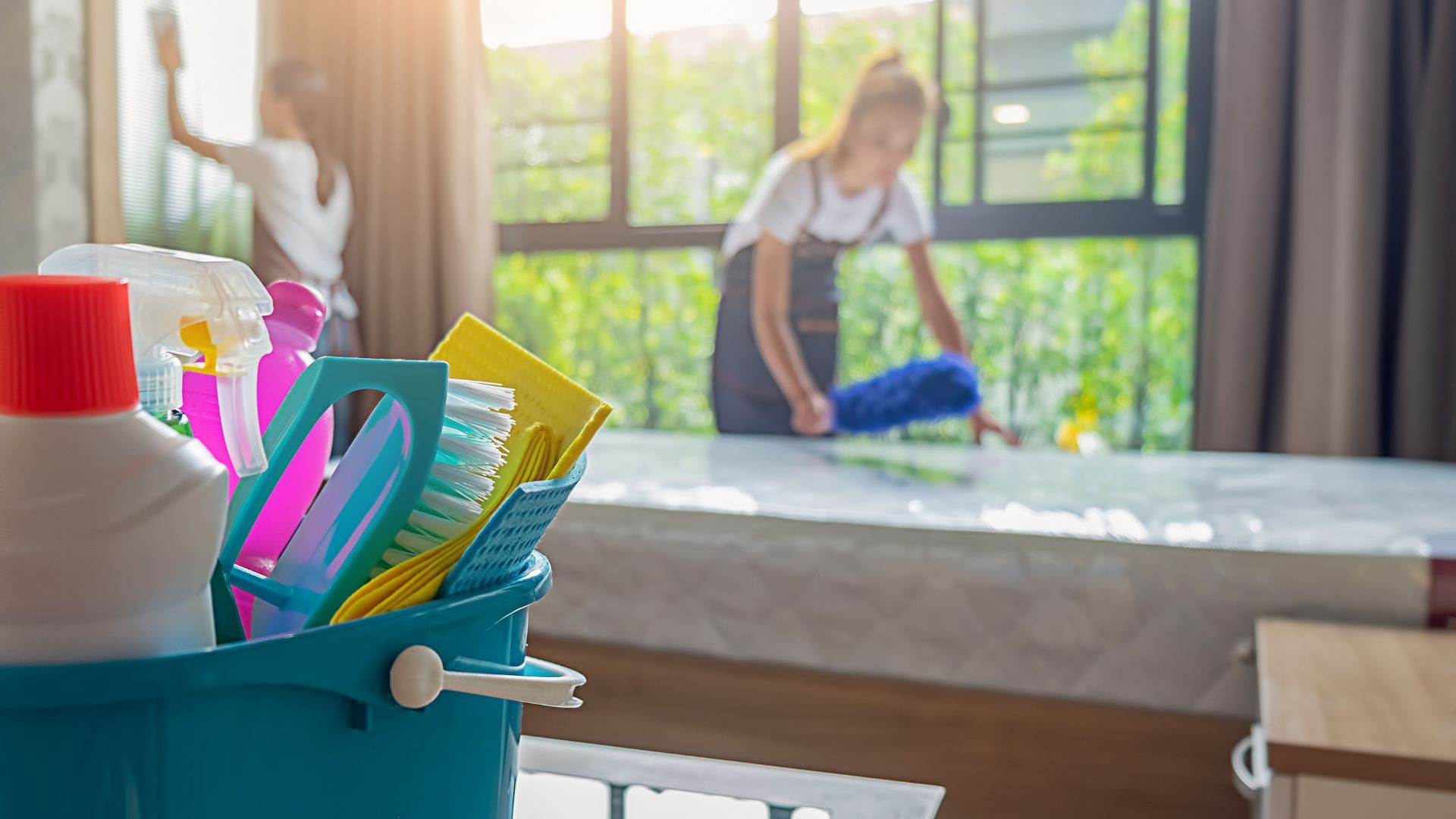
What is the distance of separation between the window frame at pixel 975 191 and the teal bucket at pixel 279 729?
80.3 inches

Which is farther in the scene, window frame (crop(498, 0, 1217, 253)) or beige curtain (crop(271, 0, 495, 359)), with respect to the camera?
beige curtain (crop(271, 0, 495, 359))

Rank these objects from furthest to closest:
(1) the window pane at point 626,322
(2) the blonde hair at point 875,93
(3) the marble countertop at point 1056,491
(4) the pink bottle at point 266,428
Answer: (1) the window pane at point 626,322 < (2) the blonde hair at point 875,93 < (3) the marble countertop at point 1056,491 < (4) the pink bottle at point 266,428

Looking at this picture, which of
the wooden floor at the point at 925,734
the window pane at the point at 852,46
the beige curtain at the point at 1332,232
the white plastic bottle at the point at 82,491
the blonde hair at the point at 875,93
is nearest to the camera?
the white plastic bottle at the point at 82,491

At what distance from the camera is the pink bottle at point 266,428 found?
341 mm

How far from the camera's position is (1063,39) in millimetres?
2193

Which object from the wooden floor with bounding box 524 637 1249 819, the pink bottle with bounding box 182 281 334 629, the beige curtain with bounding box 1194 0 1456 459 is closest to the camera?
the pink bottle with bounding box 182 281 334 629

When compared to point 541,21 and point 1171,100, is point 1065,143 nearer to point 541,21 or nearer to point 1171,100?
point 1171,100

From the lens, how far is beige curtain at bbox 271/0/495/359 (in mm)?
2533

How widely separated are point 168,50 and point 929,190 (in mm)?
1591

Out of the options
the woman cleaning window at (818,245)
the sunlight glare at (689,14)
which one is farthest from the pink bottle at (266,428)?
the sunlight glare at (689,14)

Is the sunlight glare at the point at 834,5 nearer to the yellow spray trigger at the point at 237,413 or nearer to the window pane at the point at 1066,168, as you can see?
the window pane at the point at 1066,168

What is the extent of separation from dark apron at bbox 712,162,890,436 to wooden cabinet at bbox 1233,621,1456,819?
142 centimetres

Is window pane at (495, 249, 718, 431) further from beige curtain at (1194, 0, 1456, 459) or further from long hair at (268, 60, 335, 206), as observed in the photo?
beige curtain at (1194, 0, 1456, 459)

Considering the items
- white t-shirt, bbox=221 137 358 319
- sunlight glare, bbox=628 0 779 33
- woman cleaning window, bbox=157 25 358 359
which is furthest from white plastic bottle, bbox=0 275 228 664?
sunlight glare, bbox=628 0 779 33
